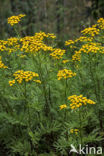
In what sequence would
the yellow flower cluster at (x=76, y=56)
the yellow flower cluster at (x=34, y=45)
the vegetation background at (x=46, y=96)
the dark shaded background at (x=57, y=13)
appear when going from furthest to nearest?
1. the dark shaded background at (x=57, y=13)
2. the yellow flower cluster at (x=76, y=56)
3. the vegetation background at (x=46, y=96)
4. the yellow flower cluster at (x=34, y=45)

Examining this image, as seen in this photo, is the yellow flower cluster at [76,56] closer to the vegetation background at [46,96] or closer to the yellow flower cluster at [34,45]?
the vegetation background at [46,96]

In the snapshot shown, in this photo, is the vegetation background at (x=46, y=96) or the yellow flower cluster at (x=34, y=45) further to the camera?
the vegetation background at (x=46, y=96)

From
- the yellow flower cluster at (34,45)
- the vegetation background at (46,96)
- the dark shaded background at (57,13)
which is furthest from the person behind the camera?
the dark shaded background at (57,13)

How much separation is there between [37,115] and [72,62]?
113 cm

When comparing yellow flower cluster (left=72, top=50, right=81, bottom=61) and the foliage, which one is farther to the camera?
yellow flower cluster (left=72, top=50, right=81, bottom=61)

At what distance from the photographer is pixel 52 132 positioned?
13.5 feet

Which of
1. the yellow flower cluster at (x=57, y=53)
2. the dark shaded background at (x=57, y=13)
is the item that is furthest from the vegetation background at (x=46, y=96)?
the dark shaded background at (x=57, y=13)

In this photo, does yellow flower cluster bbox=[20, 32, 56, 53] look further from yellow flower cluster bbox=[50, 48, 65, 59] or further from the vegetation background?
yellow flower cluster bbox=[50, 48, 65, 59]

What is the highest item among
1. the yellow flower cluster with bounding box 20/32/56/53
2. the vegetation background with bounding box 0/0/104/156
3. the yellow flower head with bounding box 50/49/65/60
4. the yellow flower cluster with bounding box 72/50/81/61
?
the yellow flower cluster with bounding box 20/32/56/53

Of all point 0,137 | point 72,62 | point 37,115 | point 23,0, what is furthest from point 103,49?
point 23,0

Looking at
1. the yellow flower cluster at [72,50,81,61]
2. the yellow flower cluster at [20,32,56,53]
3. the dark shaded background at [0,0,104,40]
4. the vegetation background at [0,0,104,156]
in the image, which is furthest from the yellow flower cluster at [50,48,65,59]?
the dark shaded background at [0,0,104,40]

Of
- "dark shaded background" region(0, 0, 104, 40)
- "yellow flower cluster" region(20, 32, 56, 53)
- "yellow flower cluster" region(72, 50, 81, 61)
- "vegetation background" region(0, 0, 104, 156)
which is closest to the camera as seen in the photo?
"yellow flower cluster" region(20, 32, 56, 53)

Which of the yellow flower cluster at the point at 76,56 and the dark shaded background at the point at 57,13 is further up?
the dark shaded background at the point at 57,13

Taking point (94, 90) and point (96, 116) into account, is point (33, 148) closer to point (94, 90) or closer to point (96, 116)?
point (96, 116)
